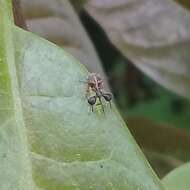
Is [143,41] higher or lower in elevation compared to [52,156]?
higher

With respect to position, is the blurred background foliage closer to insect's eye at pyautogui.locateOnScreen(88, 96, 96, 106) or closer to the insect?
the insect

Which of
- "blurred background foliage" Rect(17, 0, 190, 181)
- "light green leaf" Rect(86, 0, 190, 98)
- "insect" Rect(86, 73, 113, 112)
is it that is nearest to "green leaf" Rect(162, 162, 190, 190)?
"insect" Rect(86, 73, 113, 112)

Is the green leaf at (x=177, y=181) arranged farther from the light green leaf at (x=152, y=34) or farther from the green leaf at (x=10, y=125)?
the light green leaf at (x=152, y=34)

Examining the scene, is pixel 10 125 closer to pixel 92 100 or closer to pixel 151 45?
pixel 92 100

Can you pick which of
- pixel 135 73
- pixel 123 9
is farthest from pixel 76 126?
pixel 135 73

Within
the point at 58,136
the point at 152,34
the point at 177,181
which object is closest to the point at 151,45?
the point at 152,34

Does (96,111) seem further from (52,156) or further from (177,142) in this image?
(177,142)

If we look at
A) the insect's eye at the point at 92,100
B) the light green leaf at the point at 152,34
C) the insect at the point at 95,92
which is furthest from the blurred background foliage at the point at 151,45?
the insect's eye at the point at 92,100
